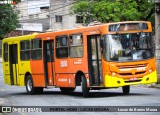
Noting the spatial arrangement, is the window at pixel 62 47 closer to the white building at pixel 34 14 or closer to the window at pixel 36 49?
the window at pixel 36 49

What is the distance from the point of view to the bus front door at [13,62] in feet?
88.4

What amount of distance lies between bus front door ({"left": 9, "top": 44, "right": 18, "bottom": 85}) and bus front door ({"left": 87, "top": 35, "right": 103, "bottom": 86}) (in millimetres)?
7421

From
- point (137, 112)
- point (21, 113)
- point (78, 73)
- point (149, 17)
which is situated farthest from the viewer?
point (149, 17)

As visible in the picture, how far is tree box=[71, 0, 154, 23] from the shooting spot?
3869 cm

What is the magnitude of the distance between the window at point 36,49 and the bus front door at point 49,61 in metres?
0.42

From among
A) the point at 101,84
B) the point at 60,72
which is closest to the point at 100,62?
the point at 101,84

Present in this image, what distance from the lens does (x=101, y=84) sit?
2011 centimetres

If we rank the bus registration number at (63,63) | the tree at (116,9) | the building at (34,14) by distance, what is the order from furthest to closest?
1. the building at (34,14)
2. the tree at (116,9)
3. the bus registration number at (63,63)

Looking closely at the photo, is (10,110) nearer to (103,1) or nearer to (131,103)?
(131,103)

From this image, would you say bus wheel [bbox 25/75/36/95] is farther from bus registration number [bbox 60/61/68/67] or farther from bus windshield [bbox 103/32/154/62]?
bus windshield [bbox 103/32/154/62]

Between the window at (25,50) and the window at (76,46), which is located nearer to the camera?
the window at (76,46)

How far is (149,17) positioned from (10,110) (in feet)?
86.2

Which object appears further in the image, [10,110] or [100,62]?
[100,62]
